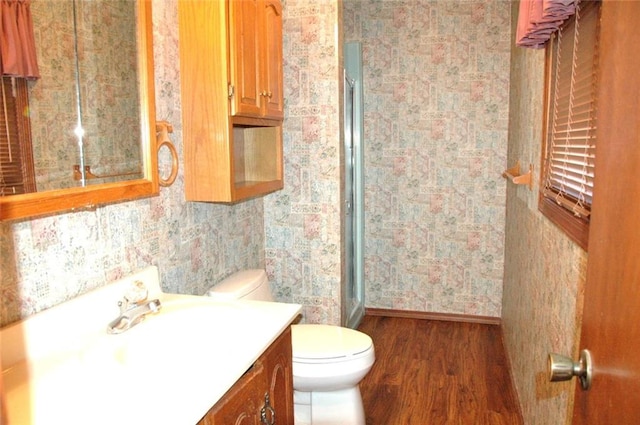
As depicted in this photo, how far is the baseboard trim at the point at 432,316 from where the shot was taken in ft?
12.6

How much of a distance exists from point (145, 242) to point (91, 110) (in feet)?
1.69

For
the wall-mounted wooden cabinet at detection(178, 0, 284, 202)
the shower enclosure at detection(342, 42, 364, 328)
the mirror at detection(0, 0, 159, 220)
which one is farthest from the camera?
the shower enclosure at detection(342, 42, 364, 328)

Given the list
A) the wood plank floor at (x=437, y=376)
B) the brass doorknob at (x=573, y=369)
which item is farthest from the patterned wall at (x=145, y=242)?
the brass doorknob at (x=573, y=369)

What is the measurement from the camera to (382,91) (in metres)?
3.83

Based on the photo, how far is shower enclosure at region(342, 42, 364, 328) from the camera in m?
3.57

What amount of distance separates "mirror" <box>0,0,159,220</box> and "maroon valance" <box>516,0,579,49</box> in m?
1.18

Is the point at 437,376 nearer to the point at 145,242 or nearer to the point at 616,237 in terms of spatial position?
the point at 145,242

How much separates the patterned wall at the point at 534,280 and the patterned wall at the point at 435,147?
29cm

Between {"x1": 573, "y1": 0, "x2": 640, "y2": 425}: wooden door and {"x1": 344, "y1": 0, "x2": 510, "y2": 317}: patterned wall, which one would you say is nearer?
{"x1": 573, "y1": 0, "x2": 640, "y2": 425}: wooden door

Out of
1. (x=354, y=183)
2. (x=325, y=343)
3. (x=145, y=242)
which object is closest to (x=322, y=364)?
(x=325, y=343)

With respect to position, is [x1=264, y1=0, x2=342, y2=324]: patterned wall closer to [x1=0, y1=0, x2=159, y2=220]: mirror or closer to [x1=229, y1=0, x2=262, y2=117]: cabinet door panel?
[x1=229, y1=0, x2=262, y2=117]: cabinet door panel

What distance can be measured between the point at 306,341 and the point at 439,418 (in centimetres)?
84

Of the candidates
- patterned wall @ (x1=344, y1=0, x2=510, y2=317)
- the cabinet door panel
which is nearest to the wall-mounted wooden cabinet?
the cabinet door panel

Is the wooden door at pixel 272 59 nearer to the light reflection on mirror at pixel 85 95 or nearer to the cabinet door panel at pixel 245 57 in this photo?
the cabinet door panel at pixel 245 57
